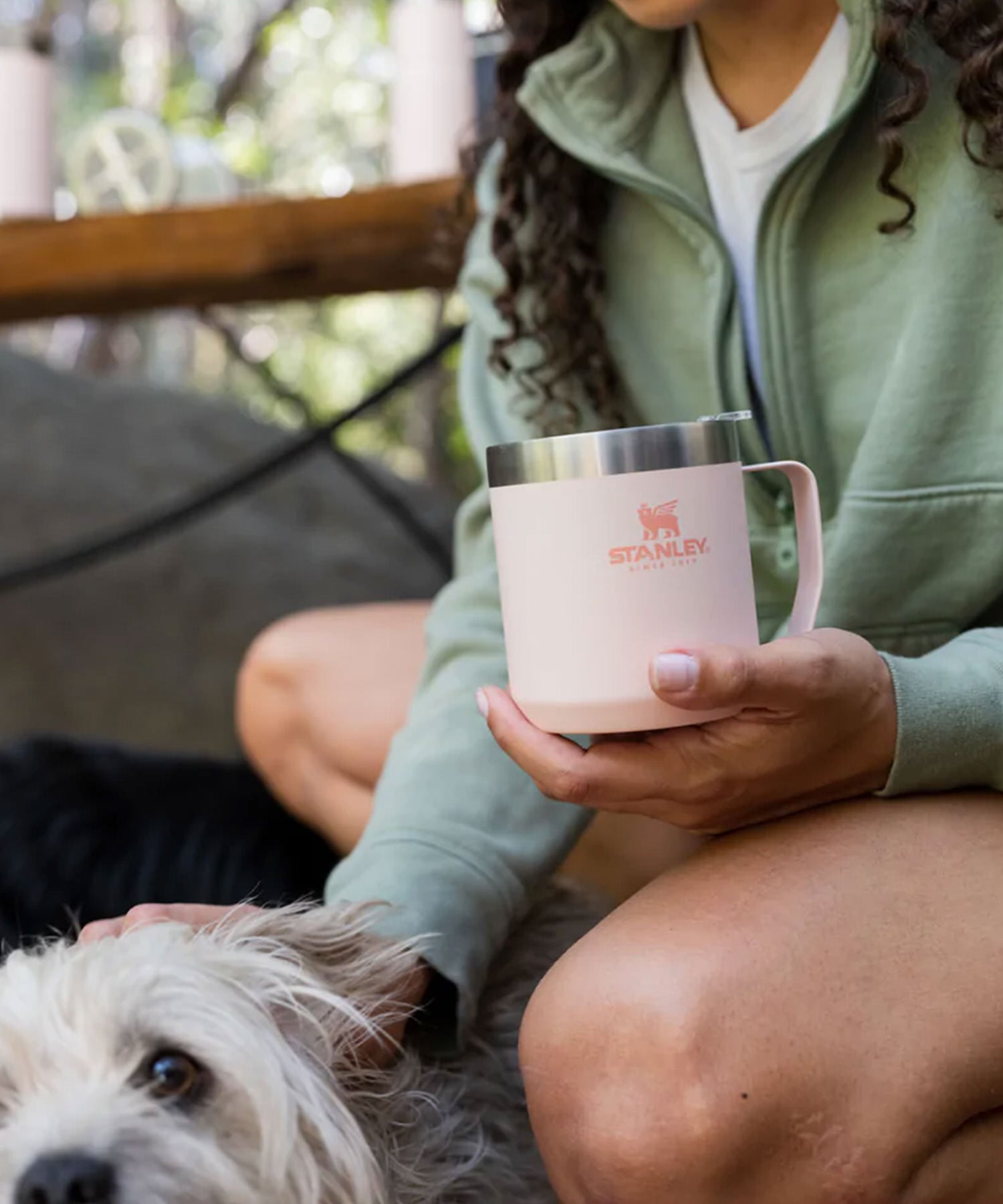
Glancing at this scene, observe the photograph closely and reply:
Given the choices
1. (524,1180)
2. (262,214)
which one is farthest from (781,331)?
(262,214)

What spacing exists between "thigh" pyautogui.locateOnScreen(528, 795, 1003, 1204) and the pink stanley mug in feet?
0.46

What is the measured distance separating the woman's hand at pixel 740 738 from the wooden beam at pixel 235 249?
933 mm

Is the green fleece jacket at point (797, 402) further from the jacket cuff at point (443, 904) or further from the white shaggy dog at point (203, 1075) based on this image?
the white shaggy dog at point (203, 1075)

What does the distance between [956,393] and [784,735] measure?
312mm

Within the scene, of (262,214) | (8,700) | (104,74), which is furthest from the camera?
(104,74)

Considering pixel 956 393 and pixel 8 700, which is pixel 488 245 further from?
pixel 8 700

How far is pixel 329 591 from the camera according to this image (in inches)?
95.3

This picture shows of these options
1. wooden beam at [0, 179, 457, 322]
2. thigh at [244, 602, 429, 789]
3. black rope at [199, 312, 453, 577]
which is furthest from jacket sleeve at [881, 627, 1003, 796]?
black rope at [199, 312, 453, 577]

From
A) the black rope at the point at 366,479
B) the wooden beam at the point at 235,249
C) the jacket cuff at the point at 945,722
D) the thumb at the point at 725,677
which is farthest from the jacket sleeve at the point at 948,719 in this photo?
the black rope at the point at 366,479

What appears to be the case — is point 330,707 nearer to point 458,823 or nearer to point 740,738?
point 458,823

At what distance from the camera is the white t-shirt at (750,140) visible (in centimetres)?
96

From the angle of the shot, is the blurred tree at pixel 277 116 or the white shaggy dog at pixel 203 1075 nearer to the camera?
the white shaggy dog at pixel 203 1075

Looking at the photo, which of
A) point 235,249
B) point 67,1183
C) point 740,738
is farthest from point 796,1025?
point 235,249

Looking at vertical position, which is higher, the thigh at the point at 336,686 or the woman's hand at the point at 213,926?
the woman's hand at the point at 213,926
